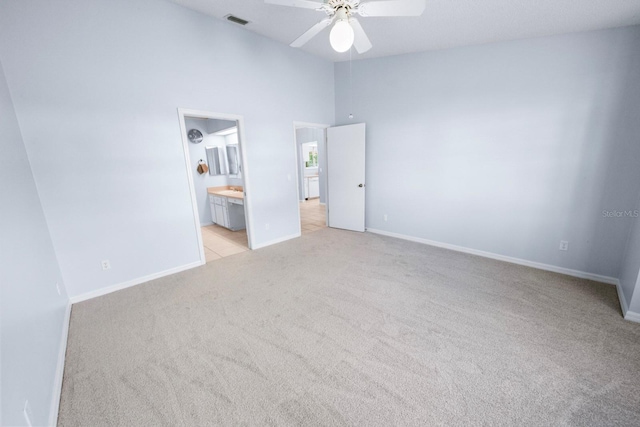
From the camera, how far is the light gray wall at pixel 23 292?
3.66 feet

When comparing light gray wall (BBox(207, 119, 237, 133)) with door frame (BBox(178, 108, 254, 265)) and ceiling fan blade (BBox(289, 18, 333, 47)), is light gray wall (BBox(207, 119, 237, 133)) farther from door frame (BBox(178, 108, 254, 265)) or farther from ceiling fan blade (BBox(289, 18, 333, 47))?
ceiling fan blade (BBox(289, 18, 333, 47))

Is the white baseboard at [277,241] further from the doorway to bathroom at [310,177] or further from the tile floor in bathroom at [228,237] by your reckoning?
the doorway to bathroom at [310,177]

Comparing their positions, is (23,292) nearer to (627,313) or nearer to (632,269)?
(627,313)

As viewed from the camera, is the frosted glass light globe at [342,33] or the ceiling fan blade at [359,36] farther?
the ceiling fan blade at [359,36]

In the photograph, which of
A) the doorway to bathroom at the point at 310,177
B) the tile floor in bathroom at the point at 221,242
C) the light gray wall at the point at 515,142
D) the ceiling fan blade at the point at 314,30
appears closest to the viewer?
the ceiling fan blade at the point at 314,30

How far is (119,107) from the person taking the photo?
2.56 metres

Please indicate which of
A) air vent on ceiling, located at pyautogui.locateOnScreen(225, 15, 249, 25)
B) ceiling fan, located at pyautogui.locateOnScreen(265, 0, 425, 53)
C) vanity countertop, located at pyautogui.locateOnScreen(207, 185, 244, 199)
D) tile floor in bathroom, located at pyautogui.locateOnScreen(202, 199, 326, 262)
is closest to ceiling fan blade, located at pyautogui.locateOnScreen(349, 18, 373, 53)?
ceiling fan, located at pyautogui.locateOnScreen(265, 0, 425, 53)

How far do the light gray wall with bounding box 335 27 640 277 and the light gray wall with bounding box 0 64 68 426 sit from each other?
4174 mm

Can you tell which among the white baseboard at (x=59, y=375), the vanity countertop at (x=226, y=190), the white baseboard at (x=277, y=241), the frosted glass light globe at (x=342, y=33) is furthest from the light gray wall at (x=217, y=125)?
the white baseboard at (x=59, y=375)

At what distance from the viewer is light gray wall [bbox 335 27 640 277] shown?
2.54m

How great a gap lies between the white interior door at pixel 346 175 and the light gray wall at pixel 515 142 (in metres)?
0.33

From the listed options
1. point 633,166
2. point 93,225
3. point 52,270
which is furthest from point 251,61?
point 633,166

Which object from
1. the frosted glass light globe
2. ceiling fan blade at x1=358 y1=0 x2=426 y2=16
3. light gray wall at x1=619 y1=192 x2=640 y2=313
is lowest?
light gray wall at x1=619 y1=192 x2=640 y2=313

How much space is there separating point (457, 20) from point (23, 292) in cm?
425
